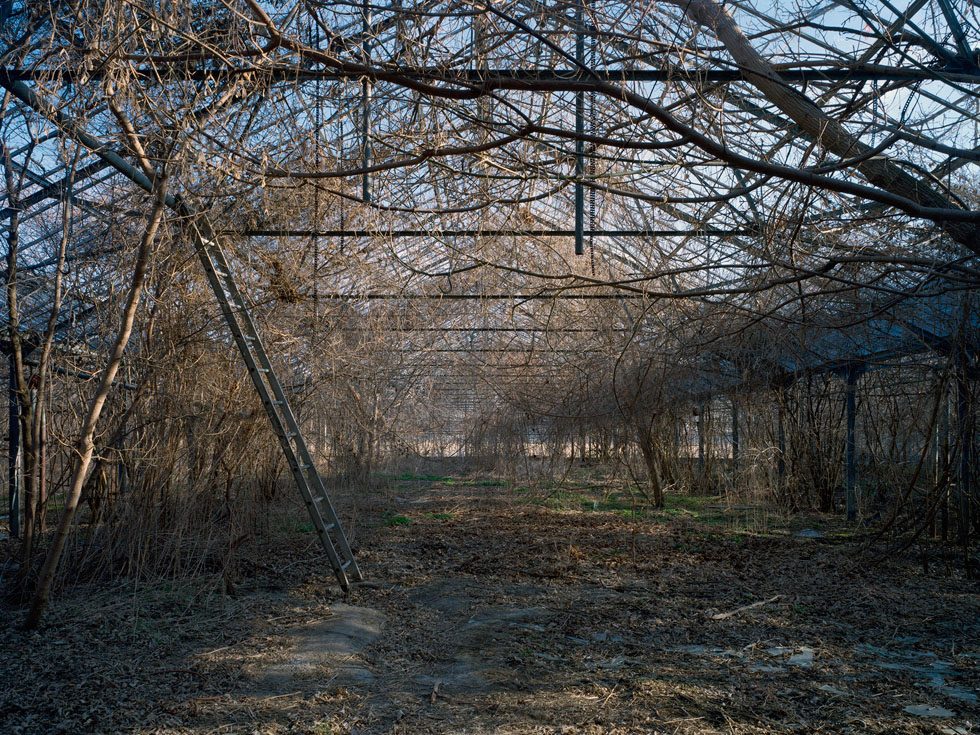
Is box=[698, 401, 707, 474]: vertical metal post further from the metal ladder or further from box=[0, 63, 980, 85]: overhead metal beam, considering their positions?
the metal ladder

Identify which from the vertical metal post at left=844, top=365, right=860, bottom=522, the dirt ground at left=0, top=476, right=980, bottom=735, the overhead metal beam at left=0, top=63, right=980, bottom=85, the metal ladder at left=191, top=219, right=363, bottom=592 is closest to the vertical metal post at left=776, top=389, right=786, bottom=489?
the vertical metal post at left=844, top=365, right=860, bottom=522

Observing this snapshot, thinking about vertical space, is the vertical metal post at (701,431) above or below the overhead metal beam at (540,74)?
below

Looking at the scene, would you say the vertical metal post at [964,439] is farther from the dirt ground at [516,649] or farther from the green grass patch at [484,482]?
the green grass patch at [484,482]

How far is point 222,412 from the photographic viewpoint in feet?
20.3

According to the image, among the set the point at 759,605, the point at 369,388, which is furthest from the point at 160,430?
the point at 369,388

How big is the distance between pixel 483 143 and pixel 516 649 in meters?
2.94

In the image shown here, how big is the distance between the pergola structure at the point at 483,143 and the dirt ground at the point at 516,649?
3.39 ft

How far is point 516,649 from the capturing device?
4.78 metres

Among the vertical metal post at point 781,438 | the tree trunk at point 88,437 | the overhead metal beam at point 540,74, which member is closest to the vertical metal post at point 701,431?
the vertical metal post at point 781,438

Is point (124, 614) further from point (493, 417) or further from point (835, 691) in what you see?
point (493, 417)

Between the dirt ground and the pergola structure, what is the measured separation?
103 cm

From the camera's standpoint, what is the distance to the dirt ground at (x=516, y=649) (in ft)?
12.0

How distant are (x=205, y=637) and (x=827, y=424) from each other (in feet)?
31.5

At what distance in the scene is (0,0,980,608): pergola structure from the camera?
13.1ft
